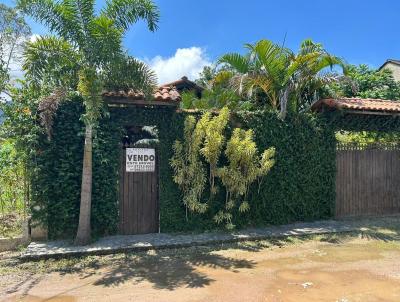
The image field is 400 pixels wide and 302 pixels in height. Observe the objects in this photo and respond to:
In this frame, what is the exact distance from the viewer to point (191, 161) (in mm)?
8453

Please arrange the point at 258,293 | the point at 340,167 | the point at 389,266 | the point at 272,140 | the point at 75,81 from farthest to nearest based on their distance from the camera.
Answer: the point at 340,167
the point at 272,140
the point at 75,81
the point at 389,266
the point at 258,293

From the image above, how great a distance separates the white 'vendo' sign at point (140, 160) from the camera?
334 inches

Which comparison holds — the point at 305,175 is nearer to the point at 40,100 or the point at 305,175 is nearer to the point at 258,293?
the point at 258,293

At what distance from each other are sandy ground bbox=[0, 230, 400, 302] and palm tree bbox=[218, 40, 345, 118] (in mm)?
4023

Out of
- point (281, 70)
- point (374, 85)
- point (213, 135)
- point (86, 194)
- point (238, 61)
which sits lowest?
point (86, 194)

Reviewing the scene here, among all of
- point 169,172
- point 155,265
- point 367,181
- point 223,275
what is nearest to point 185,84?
point 169,172

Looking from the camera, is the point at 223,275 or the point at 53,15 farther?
the point at 53,15

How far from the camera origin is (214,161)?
28.2 feet

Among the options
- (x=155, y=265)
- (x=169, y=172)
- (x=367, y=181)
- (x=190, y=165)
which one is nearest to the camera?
(x=155, y=265)

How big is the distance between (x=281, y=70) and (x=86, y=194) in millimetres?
5872

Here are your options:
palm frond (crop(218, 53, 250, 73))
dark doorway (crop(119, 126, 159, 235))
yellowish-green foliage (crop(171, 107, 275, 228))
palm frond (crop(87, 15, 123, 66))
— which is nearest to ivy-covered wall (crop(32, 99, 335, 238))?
dark doorway (crop(119, 126, 159, 235))

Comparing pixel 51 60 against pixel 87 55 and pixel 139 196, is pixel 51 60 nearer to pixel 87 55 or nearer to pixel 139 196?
pixel 87 55

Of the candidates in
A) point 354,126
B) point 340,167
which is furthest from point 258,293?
point 354,126

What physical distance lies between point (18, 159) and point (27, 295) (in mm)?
3395
